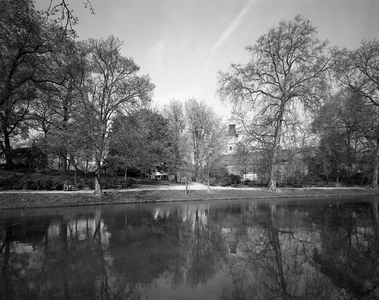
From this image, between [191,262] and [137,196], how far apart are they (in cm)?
1498

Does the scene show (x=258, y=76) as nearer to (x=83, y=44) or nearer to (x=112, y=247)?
(x=83, y=44)

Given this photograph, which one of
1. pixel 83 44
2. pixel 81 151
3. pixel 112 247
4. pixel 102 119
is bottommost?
pixel 112 247

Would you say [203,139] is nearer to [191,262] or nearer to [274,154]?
[274,154]

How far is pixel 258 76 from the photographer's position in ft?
86.5

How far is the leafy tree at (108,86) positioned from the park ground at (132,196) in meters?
1.65

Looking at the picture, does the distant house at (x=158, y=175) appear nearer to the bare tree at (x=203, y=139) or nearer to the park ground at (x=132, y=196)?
the bare tree at (x=203, y=139)

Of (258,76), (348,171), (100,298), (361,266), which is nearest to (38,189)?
(100,298)

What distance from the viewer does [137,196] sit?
64.0ft

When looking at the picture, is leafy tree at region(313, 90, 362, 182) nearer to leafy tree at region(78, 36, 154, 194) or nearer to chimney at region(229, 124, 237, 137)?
chimney at region(229, 124, 237, 137)

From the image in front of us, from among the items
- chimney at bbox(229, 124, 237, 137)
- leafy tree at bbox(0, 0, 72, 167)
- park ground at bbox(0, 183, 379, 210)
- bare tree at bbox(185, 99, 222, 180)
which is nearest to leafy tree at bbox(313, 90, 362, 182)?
park ground at bbox(0, 183, 379, 210)

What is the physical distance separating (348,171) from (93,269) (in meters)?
40.0

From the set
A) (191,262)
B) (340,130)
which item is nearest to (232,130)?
(340,130)

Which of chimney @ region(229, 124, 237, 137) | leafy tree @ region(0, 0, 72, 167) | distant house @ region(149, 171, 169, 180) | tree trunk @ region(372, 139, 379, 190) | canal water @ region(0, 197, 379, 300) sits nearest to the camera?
canal water @ region(0, 197, 379, 300)

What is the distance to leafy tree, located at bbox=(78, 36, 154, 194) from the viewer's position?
61.6 feet
